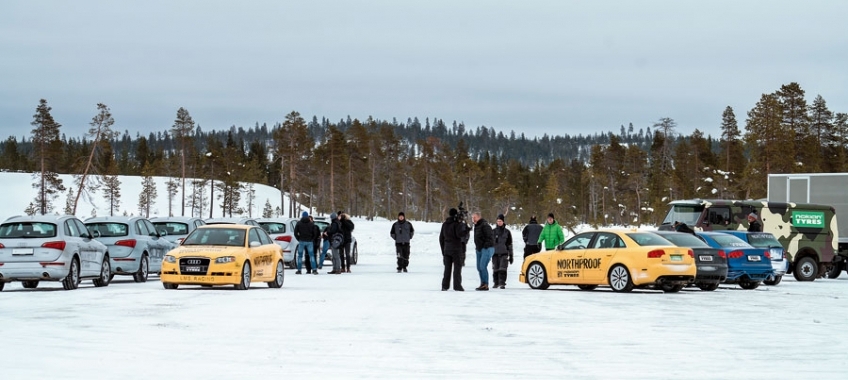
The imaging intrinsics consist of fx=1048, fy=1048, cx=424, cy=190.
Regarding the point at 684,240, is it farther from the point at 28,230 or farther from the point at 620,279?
the point at 28,230

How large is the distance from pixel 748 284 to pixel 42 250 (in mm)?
16436

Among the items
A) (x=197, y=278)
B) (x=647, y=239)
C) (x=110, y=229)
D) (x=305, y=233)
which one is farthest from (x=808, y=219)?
(x=110, y=229)

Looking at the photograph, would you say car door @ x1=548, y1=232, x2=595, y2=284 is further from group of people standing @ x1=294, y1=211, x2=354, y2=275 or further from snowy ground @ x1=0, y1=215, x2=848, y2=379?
group of people standing @ x1=294, y1=211, x2=354, y2=275

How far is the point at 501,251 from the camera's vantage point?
78.5 ft

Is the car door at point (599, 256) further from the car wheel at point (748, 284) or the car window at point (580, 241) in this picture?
the car wheel at point (748, 284)

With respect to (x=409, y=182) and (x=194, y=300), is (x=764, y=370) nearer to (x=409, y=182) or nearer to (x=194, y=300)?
(x=194, y=300)

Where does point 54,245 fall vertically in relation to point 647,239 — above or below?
below

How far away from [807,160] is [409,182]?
66.8 m

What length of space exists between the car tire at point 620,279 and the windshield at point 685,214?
9677mm

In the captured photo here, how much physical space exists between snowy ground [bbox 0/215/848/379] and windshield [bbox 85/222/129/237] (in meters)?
4.35

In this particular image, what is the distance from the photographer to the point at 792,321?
1541cm

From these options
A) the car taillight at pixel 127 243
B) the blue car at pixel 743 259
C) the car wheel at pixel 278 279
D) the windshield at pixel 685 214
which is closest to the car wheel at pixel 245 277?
the car wheel at pixel 278 279

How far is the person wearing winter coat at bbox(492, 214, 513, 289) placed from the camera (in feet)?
77.9

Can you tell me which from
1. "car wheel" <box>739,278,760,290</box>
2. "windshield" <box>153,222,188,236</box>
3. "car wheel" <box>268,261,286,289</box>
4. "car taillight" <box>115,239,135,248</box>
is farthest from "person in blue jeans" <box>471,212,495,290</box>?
"windshield" <box>153,222,188,236</box>
